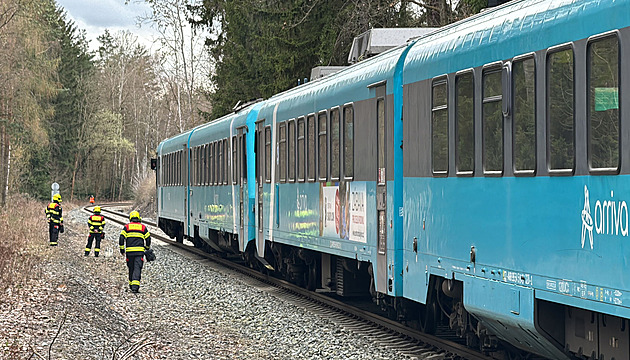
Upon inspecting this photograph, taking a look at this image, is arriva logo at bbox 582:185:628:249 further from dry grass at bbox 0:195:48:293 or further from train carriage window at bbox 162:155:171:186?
train carriage window at bbox 162:155:171:186

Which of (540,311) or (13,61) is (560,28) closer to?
(540,311)

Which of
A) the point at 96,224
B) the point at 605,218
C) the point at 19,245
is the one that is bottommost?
the point at 19,245

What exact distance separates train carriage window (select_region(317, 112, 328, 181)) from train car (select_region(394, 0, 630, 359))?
11.3ft

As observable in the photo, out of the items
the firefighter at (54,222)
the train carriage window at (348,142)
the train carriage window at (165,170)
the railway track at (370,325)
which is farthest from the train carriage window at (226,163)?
the train carriage window at (165,170)

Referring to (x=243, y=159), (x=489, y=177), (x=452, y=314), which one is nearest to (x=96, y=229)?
(x=243, y=159)

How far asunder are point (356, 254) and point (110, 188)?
76.6 m

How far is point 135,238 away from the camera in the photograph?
59.2 ft

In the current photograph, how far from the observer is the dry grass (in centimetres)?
1730

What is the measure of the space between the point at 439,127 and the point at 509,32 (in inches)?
65.7

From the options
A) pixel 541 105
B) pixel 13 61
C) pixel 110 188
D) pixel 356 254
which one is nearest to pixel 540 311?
pixel 541 105

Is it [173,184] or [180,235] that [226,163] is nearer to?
[173,184]

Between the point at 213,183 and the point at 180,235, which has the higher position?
the point at 213,183

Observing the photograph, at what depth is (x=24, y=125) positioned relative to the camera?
4306cm

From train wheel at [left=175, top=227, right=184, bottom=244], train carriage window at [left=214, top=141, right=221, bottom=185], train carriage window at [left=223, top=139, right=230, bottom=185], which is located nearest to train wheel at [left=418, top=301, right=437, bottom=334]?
train carriage window at [left=223, top=139, right=230, bottom=185]
